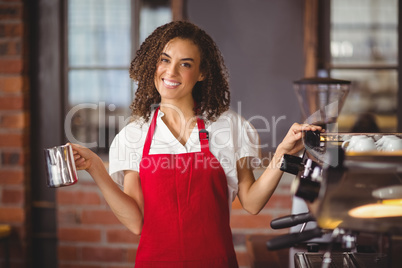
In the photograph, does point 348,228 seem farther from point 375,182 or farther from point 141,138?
point 141,138

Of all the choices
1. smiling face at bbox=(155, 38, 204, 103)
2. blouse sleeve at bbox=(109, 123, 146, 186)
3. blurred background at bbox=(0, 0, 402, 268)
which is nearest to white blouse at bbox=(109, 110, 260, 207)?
blouse sleeve at bbox=(109, 123, 146, 186)

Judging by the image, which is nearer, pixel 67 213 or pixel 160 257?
pixel 160 257

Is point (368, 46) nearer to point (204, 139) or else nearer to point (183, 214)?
point (204, 139)

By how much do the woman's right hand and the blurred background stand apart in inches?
43.6

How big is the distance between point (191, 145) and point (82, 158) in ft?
1.06

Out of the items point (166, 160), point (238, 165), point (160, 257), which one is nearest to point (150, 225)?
point (160, 257)

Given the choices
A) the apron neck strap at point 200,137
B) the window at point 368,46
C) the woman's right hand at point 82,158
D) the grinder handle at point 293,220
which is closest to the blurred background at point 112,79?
the window at point 368,46

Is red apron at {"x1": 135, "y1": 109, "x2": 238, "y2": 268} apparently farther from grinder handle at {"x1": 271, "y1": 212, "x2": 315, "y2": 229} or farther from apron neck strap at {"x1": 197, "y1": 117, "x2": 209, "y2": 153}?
grinder handle at {"x1": 271, "y1": 212, "x2": 315, "y2": 229}

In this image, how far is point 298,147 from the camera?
122cm

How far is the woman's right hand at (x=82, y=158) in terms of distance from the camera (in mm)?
1153

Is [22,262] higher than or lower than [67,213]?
lower

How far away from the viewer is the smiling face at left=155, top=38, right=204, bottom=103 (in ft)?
4.18

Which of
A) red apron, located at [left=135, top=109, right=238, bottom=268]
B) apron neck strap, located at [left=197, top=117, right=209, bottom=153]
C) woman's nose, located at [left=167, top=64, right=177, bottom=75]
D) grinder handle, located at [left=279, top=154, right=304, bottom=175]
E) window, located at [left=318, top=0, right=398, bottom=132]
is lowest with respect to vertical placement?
red apron, located at [left=135, top=109, right=238, bottom=268]

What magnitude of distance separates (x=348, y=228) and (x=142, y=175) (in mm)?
668
